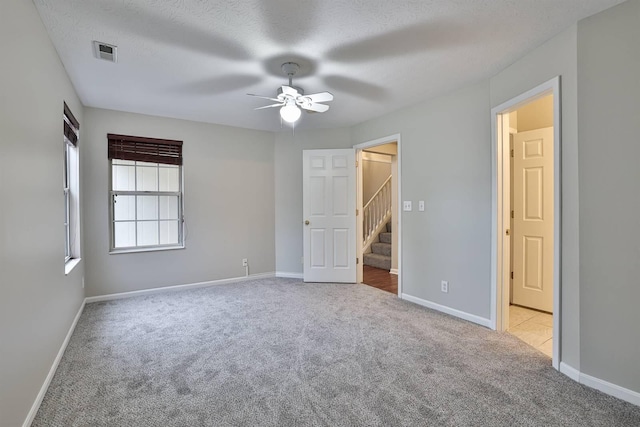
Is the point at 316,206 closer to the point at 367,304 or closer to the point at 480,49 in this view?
the point at 367,304

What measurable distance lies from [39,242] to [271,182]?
3.34 metres

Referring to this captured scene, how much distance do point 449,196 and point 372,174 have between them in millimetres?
4775

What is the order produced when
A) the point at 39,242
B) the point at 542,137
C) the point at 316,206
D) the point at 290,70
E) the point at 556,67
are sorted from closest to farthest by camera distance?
the point at 39,242
the point at 556,67
the point at 290,70
the point at 542,137
the point at 316,206

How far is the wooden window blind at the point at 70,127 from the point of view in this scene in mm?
2804

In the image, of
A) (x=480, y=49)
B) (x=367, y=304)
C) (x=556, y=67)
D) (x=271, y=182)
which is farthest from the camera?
(x=271, y=182)

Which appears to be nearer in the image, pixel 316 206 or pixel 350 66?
pixel 350 66

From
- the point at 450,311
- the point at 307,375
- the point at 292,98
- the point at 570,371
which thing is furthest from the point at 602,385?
the point at 292,98

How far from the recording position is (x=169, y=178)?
438cm

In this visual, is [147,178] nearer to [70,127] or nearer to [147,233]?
[147,233]

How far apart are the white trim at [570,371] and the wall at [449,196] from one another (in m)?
0.83

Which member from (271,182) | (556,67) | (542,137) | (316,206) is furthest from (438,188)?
(271,182)

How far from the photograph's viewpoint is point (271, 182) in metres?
5.10

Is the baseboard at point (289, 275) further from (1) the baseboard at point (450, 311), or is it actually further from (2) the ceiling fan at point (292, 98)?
(2) the ceiling fan at point (292, 98)

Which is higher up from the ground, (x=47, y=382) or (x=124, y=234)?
(x=124, y=234)
